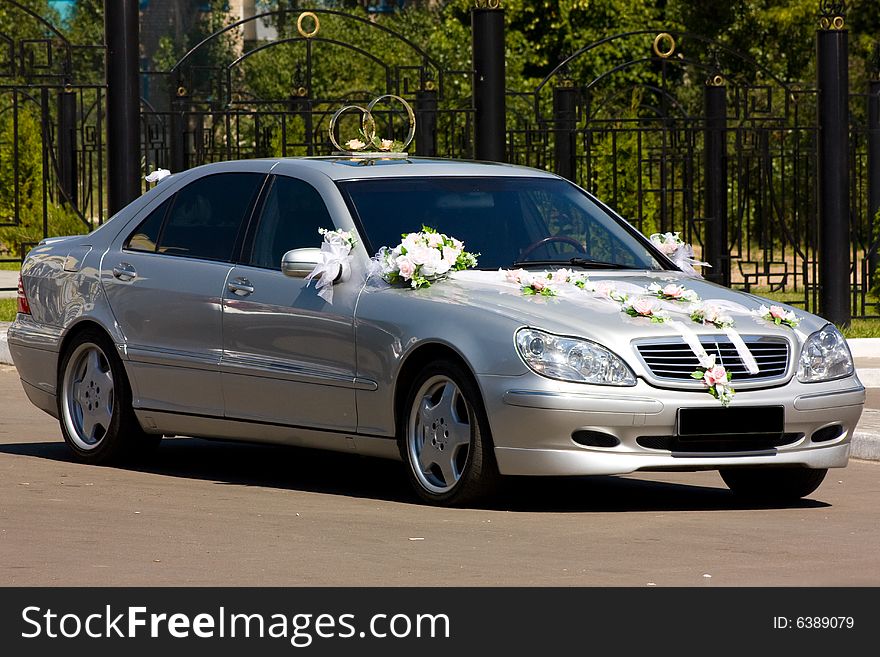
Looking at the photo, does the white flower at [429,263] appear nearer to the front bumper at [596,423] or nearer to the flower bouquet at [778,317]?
the front bumper at [596,423]

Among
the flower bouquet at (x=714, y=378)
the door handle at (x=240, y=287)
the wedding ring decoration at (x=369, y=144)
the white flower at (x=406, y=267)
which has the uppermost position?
the wedding ring decoration at (x=369, y=144)

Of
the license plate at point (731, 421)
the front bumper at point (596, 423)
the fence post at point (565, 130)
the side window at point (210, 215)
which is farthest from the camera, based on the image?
the fence post at point (565, 130)

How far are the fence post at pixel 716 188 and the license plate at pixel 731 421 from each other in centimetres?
1067

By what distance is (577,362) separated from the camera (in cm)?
823

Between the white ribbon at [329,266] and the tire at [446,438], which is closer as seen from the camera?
the tire at [446,438]

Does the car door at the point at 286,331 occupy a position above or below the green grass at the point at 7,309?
above

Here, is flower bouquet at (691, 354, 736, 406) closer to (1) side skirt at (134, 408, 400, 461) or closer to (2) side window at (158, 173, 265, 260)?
(1) side skirt at (134, 408, 400, 461)

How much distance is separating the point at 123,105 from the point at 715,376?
9618 millimetres

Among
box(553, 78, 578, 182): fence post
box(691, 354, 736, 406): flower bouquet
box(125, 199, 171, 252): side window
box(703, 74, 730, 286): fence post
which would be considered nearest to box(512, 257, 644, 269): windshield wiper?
box(691, 354, 736, 406): flower bouquet

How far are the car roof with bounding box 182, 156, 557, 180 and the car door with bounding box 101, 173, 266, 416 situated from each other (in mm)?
137

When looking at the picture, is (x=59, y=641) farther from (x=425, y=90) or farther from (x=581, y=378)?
(x=425, y=90)

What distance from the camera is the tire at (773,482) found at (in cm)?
910

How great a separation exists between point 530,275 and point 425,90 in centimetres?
1188

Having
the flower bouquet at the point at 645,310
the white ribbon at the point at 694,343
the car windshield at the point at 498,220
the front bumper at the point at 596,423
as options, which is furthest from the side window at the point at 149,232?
the white ribbon at the point at 694,343
